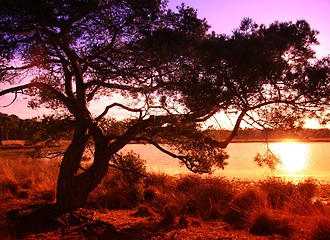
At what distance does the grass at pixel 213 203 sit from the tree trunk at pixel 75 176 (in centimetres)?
124

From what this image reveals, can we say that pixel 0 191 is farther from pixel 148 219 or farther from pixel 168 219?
pixel 168 219

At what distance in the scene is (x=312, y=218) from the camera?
5117mm

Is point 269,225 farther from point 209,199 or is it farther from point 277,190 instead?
point 277,190

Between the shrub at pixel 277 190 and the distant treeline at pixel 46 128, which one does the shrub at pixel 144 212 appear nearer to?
the distant treeline at pixel 46 128

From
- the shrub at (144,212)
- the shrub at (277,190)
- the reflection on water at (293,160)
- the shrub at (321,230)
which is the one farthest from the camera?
the reflection on water at (293,160)

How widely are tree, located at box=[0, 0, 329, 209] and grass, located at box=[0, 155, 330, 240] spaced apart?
155 centimetres

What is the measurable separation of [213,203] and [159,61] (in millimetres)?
3764

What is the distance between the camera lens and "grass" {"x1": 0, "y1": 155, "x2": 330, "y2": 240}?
5.59 m

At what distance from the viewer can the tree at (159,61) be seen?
4.96m

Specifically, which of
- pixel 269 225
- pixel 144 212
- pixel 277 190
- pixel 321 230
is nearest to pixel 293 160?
pixel 277 190

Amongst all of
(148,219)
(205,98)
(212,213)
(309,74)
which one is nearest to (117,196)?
(148,219)

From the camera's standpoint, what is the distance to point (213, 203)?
757 cm

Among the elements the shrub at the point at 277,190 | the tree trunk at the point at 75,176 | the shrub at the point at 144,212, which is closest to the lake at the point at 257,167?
the shrub at the point at 277,190

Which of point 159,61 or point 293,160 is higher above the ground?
point 159,61
